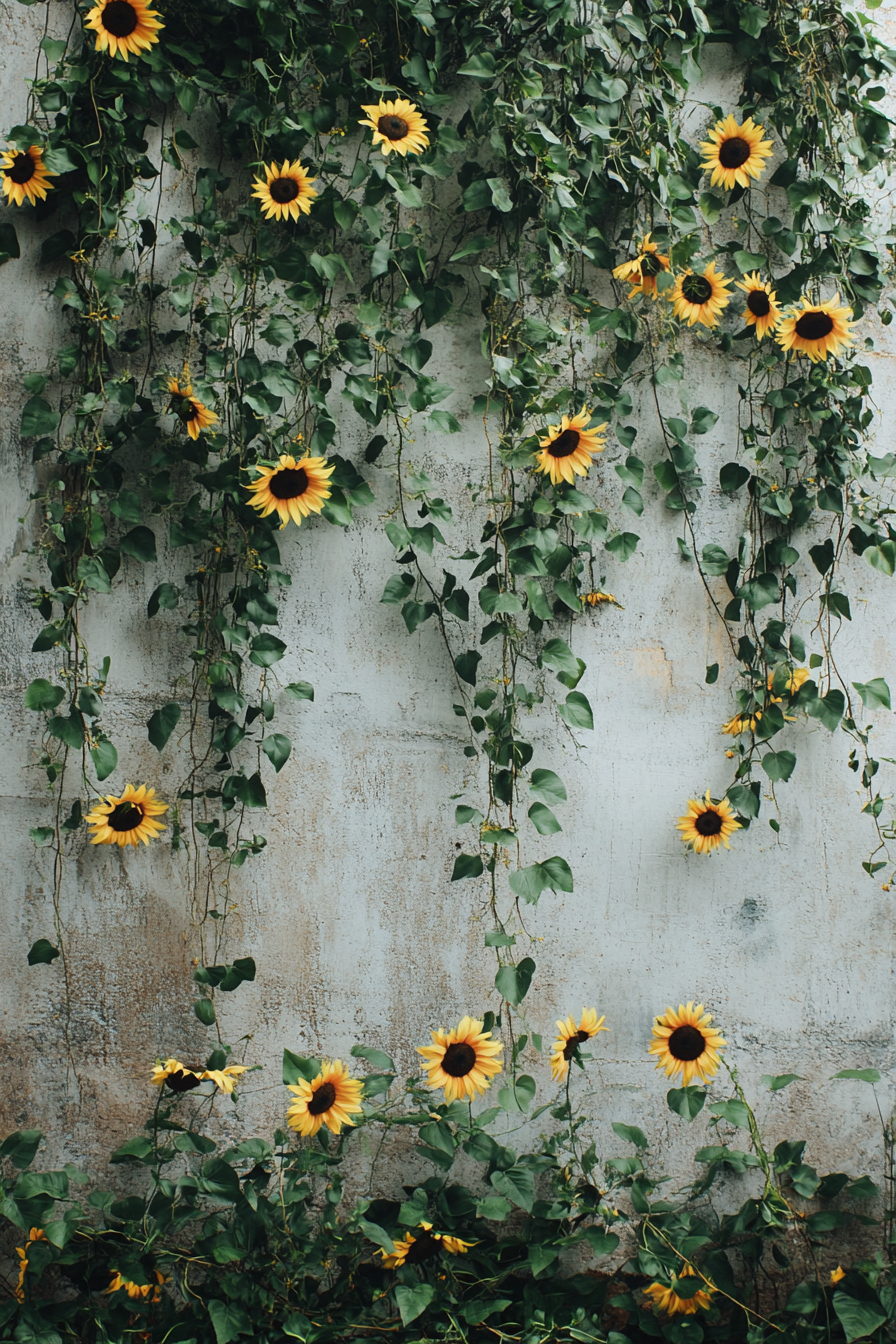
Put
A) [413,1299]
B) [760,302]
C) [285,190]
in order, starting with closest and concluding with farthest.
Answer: [413,1299]
[285,190]
[760,302]

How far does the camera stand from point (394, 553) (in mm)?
1817

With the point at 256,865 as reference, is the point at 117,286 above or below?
above

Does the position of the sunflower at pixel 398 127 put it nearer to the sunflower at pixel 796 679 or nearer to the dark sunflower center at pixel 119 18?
the dark sunflower center at pixel 119 18

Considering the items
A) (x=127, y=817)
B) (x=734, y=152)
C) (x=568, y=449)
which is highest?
(x=734, y=152)

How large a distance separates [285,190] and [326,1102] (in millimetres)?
1712

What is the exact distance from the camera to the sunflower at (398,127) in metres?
1.58

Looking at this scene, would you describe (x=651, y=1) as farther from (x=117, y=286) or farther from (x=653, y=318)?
(x=117, y=286)

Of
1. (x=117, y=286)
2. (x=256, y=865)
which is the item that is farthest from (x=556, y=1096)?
(x=117, y=286)

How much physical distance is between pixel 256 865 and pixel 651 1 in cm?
189

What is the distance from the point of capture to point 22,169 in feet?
5.46

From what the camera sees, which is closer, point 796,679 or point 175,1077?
point 175,1077

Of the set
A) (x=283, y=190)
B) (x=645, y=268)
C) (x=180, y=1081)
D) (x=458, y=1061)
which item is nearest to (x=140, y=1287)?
(x=180, y=1081)

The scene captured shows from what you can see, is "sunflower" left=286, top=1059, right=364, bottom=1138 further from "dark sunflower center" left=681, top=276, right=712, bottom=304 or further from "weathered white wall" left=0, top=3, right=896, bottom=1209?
"dark sunflower center" left=681, top=276, right=712, bottom=304

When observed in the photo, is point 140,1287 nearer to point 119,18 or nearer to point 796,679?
point 796,679
